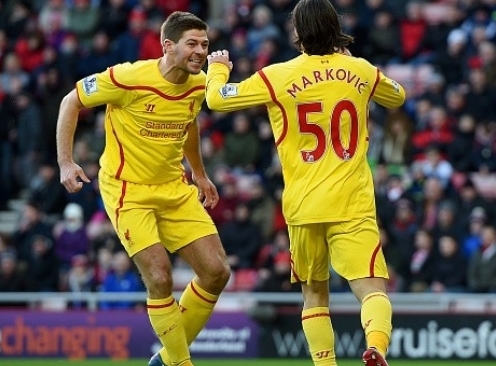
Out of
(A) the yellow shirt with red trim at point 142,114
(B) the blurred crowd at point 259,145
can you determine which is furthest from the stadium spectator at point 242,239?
(A) the yellow shirt with red trim at point 142,114

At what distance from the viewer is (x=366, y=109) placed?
9695mm

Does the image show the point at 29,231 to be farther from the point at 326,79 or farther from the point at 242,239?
the point at 326,79

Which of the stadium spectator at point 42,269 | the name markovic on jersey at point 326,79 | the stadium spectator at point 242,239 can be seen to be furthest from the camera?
the stadium spectator at point 42,269

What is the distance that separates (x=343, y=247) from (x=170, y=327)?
1664mm

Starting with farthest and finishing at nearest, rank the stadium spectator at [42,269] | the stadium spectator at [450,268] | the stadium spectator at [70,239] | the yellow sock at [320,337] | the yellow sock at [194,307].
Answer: the stadium spectator at [70,239]
the stadium spectator at [42,269]
the stadium spectator at [450,268]
the yellow sock at [194,307]
the yellow sock at [320,337]

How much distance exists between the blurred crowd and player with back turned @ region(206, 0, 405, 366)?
8.14m

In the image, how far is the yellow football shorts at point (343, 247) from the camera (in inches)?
376

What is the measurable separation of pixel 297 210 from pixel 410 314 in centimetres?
733

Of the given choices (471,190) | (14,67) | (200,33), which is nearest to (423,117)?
(471,190)

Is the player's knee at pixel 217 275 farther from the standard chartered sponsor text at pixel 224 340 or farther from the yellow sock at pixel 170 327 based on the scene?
the standard chartered sponsor text at pixel 224 340

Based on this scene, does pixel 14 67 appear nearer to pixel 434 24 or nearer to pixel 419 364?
pixel 434 24

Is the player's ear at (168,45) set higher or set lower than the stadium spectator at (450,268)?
higher

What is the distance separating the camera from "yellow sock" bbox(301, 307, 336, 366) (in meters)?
9.92

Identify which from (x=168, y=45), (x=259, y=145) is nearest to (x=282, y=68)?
(x=168, y=45)
